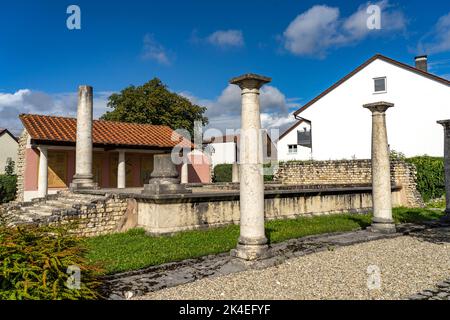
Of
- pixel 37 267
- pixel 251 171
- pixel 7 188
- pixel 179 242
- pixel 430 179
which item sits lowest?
pixel 179 242

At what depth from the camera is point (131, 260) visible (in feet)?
19.4

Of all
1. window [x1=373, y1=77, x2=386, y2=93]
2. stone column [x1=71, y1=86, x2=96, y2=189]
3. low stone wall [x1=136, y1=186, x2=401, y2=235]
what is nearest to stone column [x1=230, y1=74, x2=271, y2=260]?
low stone wall [x1=136, y1=186, x2=401, y2=235]

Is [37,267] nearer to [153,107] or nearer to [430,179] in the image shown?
[430,179]

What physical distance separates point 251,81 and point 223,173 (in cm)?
2387

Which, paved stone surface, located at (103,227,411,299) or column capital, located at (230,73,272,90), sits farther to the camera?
column capital, located at (230,73,272,90)

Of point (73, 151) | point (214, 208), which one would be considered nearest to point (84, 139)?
point (73, 151)

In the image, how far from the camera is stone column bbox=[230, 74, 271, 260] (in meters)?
6.17

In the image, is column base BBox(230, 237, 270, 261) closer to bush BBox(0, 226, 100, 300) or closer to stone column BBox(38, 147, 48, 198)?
bush BBox(0, 226, 100, 300)

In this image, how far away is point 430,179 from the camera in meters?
16.5

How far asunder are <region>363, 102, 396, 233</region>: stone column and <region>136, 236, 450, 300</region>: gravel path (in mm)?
1889

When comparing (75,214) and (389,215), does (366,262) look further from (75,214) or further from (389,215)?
(75,214)

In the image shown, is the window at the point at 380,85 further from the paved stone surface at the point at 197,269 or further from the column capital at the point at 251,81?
the column capital at the point at 251,81

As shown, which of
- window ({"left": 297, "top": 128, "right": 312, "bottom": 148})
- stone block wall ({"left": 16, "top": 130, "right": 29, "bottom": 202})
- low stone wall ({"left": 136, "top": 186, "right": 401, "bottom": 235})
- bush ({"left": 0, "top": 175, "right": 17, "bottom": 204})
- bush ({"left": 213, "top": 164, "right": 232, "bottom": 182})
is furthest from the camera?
bush ({"left": 213, "top": 164, "right": 232, "bottom": 182})

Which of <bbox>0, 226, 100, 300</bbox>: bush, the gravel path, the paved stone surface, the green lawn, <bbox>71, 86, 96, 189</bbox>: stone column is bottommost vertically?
the gravel path
